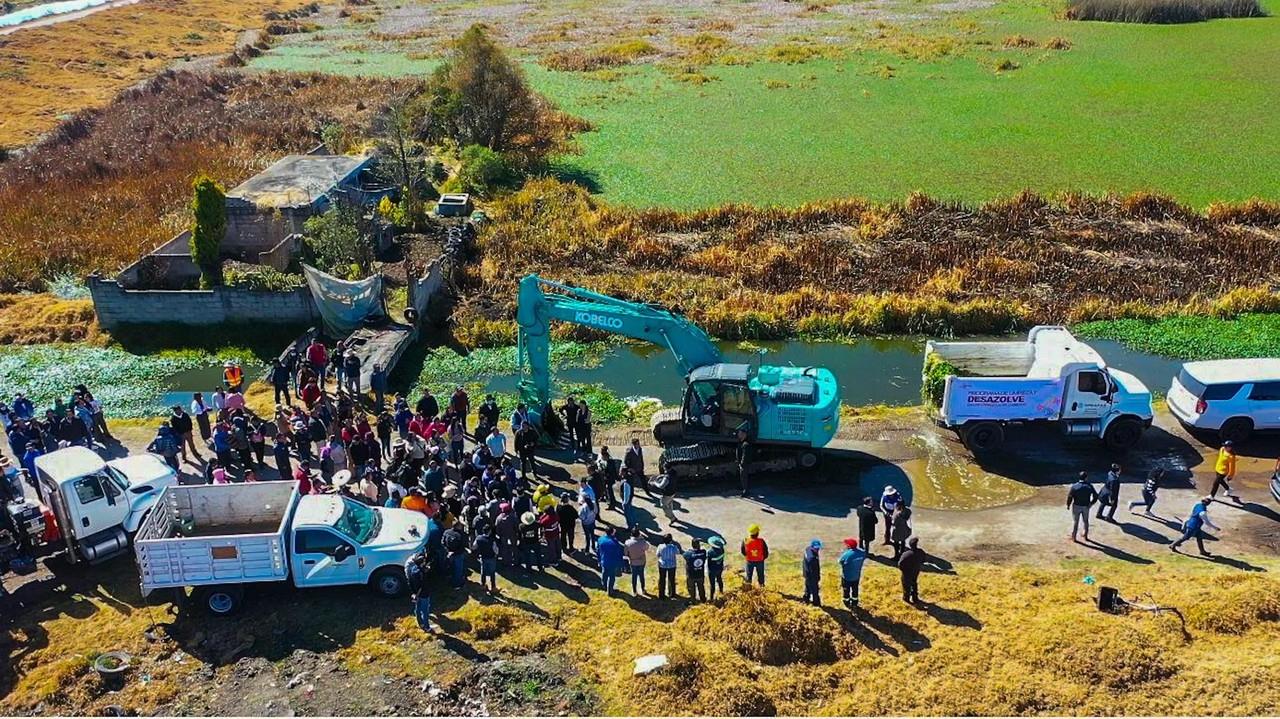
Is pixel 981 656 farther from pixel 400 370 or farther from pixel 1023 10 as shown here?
pixel 1023 10

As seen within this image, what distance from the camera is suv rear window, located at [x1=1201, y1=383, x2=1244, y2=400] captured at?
64.2 ft

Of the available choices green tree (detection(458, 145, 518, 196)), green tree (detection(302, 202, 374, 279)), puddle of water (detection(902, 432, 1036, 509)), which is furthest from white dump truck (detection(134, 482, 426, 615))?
green tree (detection(458, 145, 518, 196))

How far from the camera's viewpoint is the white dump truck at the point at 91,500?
1602 centimetres

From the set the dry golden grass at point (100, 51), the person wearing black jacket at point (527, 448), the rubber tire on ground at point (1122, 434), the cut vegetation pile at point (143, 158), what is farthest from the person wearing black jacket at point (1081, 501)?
the dry golden grass at point (100, 51)

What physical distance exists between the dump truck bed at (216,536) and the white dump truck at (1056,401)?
1304 centimetres

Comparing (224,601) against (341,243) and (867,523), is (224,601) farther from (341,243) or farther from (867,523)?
(341,243)

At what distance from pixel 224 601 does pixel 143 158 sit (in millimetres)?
34086

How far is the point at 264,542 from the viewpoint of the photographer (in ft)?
47.8

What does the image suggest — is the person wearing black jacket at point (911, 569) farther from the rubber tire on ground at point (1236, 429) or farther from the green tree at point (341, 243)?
the green tree at point (341, 243)

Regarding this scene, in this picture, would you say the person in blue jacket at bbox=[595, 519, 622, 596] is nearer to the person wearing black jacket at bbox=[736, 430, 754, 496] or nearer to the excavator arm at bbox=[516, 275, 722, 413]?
the person wearing black jacket at bbox=[736, 430, 754, 496]

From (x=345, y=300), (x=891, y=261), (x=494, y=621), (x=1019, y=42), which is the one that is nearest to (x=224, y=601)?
(x=494, y=621)

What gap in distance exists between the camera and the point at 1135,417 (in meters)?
19.6

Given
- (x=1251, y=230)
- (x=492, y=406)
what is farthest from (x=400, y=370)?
(x=1251, y=230)

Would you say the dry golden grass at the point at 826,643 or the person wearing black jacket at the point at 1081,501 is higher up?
the person wearing black jacket at the point at 1081,501
